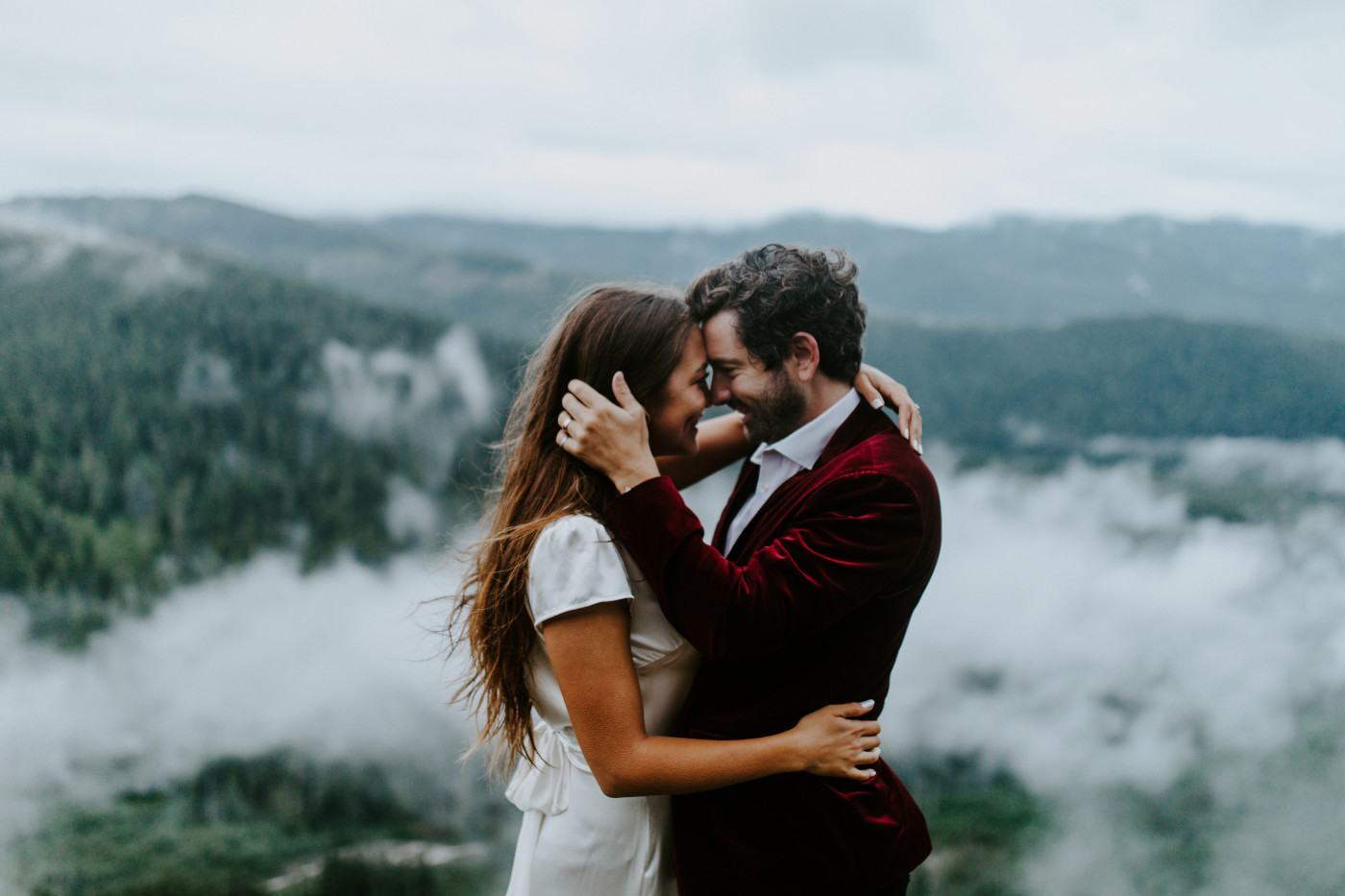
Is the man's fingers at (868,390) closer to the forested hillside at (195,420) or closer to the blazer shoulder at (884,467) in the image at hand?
the blazer shoulder at (884,467)

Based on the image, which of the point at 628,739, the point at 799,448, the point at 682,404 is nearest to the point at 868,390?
the point at 799,448

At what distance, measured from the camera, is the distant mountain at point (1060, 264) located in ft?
158

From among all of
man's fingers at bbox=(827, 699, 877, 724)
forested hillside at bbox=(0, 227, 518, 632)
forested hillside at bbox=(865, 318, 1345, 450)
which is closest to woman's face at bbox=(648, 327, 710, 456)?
man's fingers at bbox=(827, 699, 877, 724)

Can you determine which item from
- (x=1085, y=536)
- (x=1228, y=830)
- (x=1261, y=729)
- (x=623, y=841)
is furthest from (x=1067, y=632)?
(x=623, y=841)

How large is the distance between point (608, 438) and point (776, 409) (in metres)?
0.98

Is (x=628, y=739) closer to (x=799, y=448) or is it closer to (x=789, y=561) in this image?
(x=789, y=561)

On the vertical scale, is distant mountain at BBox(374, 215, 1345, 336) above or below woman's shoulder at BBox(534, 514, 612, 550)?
above

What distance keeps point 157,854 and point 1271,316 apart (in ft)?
216

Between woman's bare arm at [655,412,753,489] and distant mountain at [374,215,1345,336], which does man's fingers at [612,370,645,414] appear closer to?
woman's bare arm at [655,412,753,489]

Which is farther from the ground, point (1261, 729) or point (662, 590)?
point (662, 590)

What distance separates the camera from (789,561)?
2.63m

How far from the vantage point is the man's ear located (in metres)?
3.34

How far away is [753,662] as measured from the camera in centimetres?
291

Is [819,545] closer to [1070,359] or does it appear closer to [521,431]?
[521,431]
